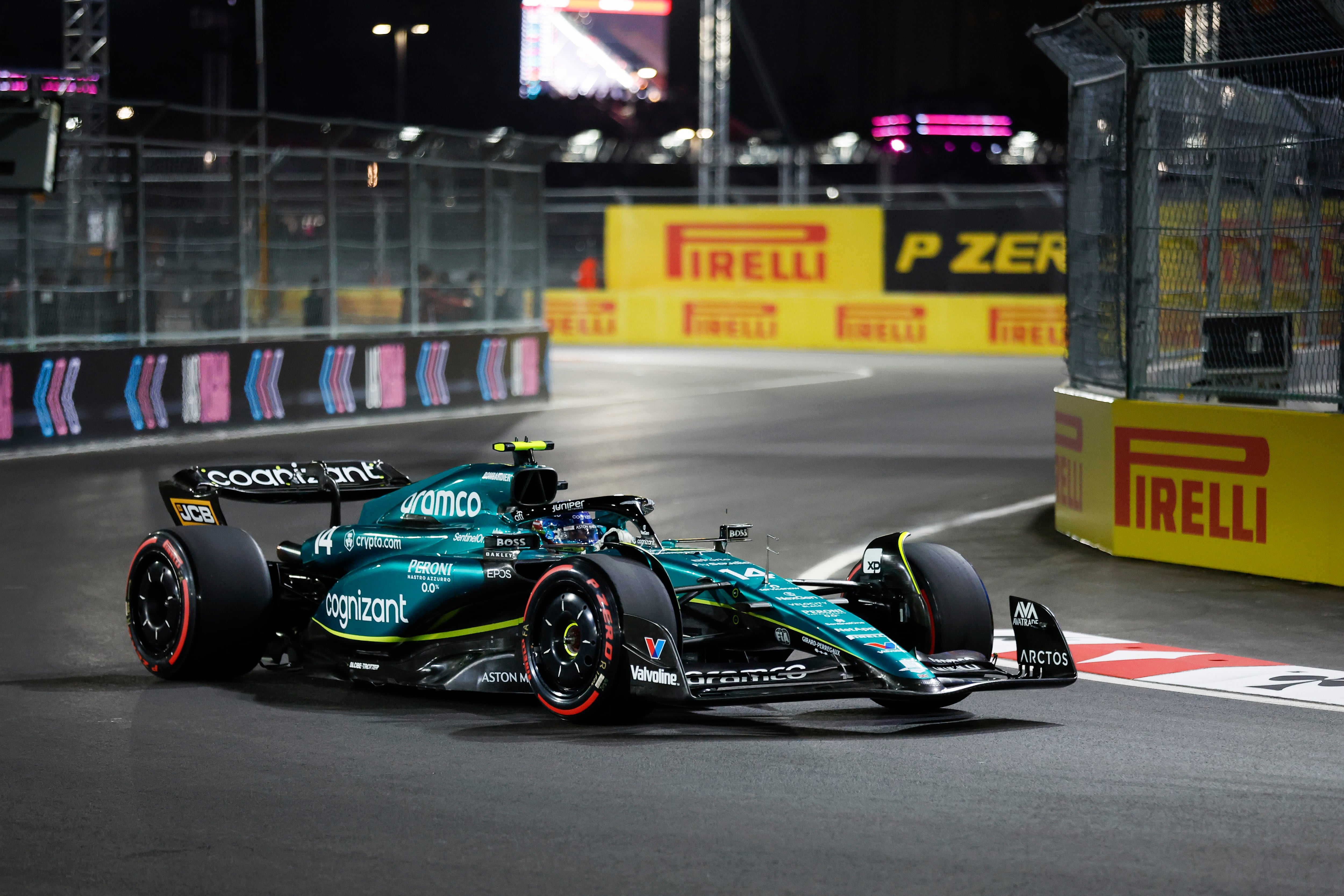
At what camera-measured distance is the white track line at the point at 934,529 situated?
11523 mm

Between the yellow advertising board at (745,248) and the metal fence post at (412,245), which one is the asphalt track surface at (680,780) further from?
the yellow advertising board at (745,248)

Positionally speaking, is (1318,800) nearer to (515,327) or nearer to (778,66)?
(515,327)

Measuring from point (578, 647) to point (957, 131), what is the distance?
157 feet

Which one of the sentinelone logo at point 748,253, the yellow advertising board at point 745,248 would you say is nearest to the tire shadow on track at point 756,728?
the yellow advertising board at point 745,248

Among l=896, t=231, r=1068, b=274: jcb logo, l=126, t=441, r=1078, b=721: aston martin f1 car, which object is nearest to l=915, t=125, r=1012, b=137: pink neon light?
l=896, t=231, r=1068, b=274: jcb logo

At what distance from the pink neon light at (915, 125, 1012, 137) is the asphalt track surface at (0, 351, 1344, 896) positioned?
4262 centimetres

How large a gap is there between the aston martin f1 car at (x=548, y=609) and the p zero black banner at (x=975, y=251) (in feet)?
91.9

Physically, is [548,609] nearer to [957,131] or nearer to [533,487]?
[533,487]

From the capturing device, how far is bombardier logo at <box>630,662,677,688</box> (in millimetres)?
6711

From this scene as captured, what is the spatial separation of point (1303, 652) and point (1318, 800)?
10.6ft

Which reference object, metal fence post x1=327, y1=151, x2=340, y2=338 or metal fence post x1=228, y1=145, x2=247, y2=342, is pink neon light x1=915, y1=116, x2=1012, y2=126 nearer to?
metal fence post x1=327, y1=151, x2=340, y2=338

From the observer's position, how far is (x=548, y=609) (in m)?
7.17

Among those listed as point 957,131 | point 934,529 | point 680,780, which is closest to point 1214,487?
point 934,529

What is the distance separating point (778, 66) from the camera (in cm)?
6019
